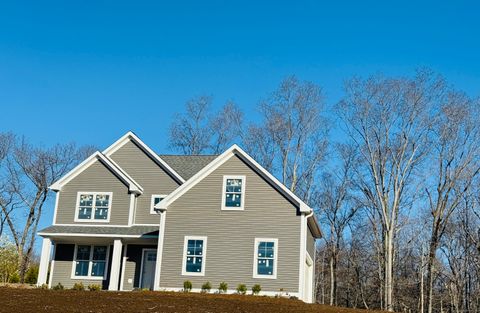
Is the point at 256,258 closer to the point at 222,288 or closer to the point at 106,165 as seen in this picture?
the point at 222,288

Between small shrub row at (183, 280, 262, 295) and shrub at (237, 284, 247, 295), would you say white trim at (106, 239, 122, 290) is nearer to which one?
small shrub row at (183, 280, 262, 295)

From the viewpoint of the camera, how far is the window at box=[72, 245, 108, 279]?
28500 mm

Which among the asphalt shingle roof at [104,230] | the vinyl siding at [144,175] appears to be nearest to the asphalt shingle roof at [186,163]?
the vinyl siding at [144,175]

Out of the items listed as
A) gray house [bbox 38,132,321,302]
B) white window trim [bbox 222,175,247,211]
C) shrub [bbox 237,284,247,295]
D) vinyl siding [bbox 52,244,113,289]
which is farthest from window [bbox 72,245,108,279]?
shrub [bbox 237,284,247,295]

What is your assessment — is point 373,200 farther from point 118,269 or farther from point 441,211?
point 118,269

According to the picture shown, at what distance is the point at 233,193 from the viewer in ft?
84.5

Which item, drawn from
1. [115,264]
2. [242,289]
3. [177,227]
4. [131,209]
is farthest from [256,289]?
[131,209]

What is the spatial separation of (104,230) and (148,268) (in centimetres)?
283

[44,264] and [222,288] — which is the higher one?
[44,264]

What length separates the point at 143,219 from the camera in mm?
29094

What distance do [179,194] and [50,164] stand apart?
25.2m

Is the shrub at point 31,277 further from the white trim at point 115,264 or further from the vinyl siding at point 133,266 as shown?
the white trim at point 115,264

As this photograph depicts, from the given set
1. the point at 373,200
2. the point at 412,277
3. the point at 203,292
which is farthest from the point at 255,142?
the point at 203,292

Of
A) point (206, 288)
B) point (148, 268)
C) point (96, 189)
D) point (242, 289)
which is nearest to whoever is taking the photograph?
point (242, 289)
